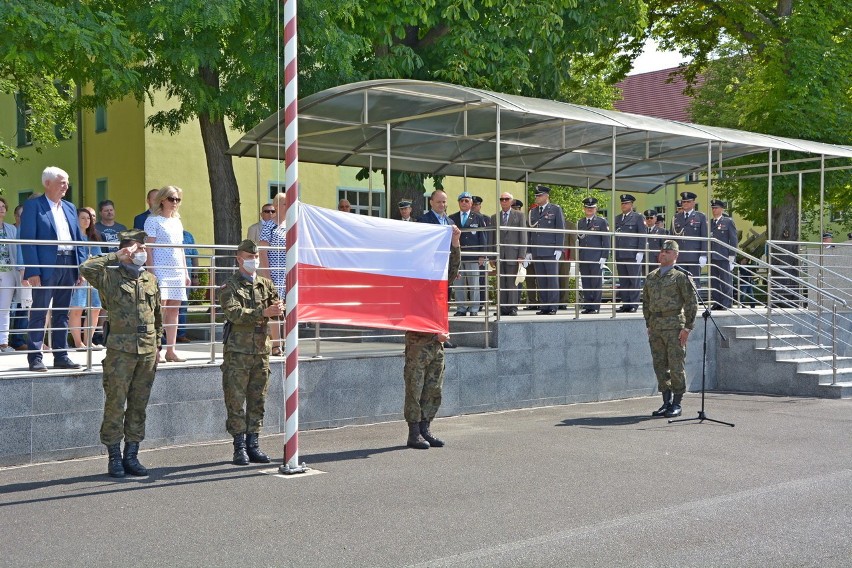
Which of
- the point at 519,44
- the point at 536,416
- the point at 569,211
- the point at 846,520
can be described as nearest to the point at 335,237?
the point at 536,416

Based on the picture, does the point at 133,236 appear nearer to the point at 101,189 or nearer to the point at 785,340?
the point at 785,340

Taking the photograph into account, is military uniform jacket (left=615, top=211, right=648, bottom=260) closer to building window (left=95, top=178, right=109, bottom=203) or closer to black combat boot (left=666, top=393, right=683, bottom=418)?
black combat boot (left=666, top=393, right=683, bottom=418)

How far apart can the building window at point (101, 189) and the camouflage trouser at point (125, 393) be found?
22.5 meters

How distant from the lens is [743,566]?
597 centimetres

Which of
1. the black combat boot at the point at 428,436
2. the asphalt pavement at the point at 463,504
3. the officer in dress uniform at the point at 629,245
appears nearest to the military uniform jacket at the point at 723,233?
the officer in dress uniform at the point at 629,245

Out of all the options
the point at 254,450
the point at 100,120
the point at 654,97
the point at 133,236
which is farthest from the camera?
the point at 654,97

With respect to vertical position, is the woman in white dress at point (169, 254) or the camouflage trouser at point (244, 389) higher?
the woman in white dress at point (169, 254)

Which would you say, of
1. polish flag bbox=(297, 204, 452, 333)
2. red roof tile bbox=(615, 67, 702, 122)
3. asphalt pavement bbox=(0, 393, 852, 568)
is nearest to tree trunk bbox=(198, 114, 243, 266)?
asphalt pavement bbox=(0, 393, 852, 568)

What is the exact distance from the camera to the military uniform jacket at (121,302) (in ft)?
28.2

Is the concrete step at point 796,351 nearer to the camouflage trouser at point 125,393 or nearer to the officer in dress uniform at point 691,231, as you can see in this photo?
the officer in dress uniform at point 691,231

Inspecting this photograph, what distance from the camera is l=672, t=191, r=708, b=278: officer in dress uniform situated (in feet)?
56.0

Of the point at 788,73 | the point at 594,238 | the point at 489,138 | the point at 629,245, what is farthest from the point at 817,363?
the point at 788,73

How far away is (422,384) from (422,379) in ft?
0.16

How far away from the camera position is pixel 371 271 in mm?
10578
